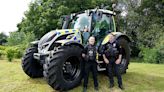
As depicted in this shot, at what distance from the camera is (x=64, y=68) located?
6.75 metres

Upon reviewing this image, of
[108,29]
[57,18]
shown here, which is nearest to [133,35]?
[57,18]

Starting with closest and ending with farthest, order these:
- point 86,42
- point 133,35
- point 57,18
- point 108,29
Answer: point 86,42 → point 108,29 → point 57,18 → point 133,35

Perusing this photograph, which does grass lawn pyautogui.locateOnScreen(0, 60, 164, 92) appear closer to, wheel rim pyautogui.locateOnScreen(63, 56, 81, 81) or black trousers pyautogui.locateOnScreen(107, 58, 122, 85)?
black trousers pyautogui.locateOnScreen(107, 58, 122, 85)

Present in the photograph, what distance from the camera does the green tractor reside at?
6133 millimetres

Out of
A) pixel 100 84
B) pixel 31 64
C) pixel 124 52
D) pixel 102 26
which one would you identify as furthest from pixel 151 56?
pixel 31 64

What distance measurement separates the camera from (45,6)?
2514 centimetres

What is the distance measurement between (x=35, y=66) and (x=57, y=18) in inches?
651

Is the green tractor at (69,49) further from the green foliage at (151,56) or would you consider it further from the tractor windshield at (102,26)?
the green foliage at (151,56)

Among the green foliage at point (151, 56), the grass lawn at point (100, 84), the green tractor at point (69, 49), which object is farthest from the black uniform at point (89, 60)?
the green foliage at point (151, 56)

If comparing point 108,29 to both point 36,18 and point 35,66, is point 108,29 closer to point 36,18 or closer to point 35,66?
point 35,66

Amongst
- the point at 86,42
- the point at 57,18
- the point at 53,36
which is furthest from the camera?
the point at 57,18

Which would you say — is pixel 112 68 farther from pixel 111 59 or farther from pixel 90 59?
pixel 90 59

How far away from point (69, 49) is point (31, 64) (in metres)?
1.76

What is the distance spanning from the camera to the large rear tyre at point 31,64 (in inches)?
297
